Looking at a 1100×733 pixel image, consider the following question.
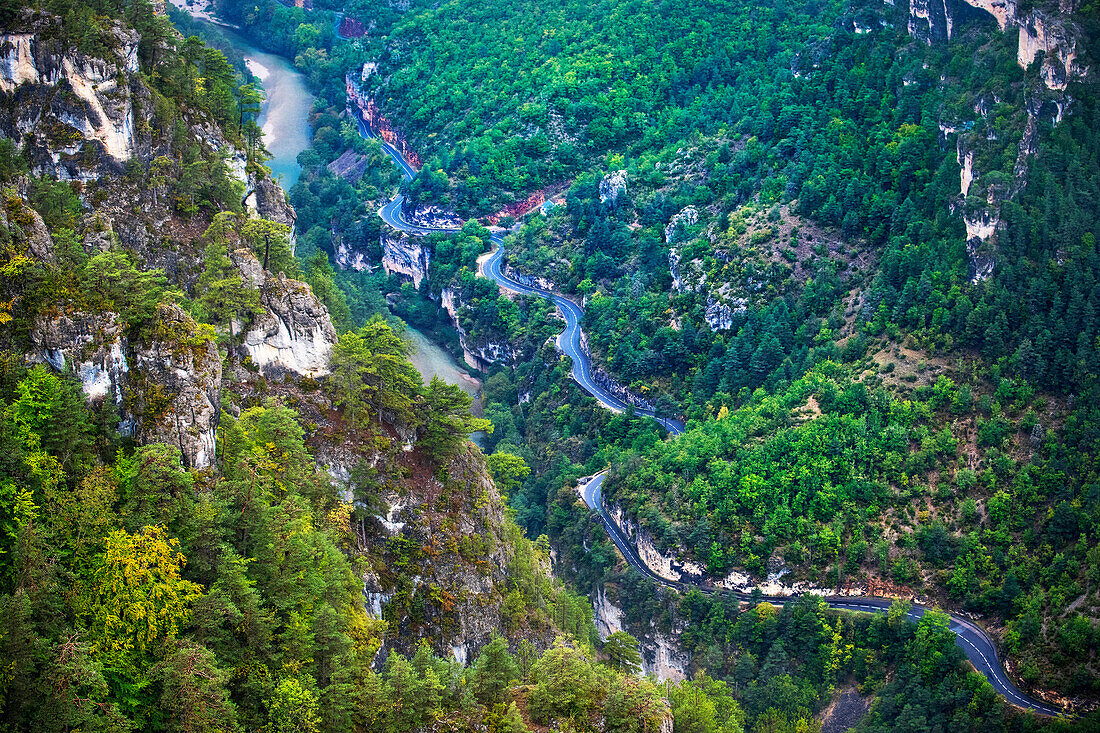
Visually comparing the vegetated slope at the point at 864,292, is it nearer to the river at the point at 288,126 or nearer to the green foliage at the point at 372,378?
the river at the point at 288,126

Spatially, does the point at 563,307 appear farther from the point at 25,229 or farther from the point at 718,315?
the point at 25,229

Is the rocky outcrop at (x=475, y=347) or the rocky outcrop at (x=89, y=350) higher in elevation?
the rocky outcrop at (x=89, y=350)

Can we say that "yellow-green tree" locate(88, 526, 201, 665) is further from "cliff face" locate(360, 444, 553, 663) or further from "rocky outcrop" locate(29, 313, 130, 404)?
"cliff face" locate(360, 444, 553, 663)

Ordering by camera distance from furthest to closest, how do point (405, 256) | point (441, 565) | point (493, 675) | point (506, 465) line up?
point (405, 256), point (506, 465), point (441, 565), point (493, 675)

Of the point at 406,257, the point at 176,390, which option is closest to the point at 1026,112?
the point at 406,257

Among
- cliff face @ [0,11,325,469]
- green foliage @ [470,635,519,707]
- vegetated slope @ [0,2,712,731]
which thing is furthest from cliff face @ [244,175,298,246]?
green foliage @ [470,635,519,707]

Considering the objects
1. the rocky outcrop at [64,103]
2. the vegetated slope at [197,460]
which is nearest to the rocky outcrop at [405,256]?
the vegetated slope at [197,460]
